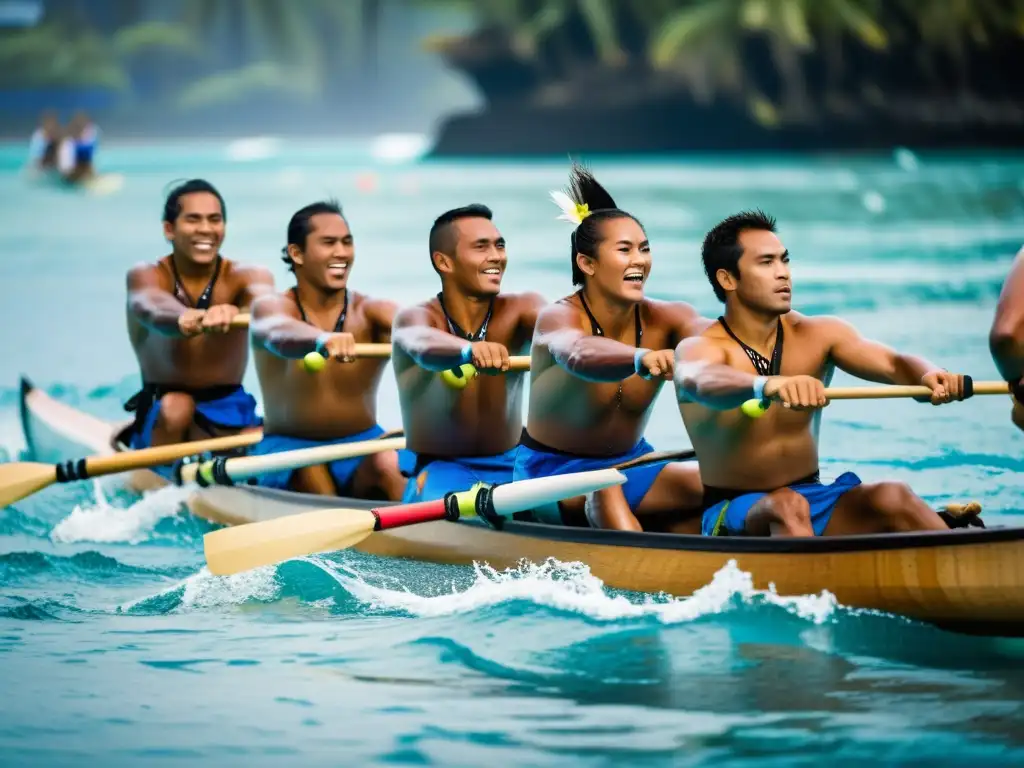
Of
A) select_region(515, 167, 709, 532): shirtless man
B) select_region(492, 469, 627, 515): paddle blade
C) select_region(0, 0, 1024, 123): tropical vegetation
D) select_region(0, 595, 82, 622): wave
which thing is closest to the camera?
select_region(492, 469, 627, 515): paddle blade

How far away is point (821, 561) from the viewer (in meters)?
5.17

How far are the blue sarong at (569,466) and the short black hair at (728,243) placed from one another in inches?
29.8

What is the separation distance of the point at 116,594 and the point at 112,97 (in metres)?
65.3

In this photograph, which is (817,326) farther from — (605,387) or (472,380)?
(472,380)

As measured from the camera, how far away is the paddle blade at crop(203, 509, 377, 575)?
6.01 metres

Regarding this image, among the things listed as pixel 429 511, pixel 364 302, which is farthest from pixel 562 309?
pixel 364 302

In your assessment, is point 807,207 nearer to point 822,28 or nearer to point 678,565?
point 822,28

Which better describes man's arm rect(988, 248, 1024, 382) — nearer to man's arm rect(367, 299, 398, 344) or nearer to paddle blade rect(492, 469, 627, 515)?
paddle blade rect(492, 469, 627, 515)

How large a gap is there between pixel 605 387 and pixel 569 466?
319mm

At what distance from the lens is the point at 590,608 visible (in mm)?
5719

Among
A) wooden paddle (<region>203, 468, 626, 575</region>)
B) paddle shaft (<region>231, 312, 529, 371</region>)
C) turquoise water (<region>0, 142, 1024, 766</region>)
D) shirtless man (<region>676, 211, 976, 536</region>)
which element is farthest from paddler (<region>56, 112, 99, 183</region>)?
shirtless man (<region>676, 211, 976, 536</region>)

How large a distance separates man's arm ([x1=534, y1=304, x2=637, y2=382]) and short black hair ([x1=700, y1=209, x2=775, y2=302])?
372 millimetres

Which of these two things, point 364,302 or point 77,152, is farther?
point 77,152

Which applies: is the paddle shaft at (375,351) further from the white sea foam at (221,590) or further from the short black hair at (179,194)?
the white sea foam at (221,590)
